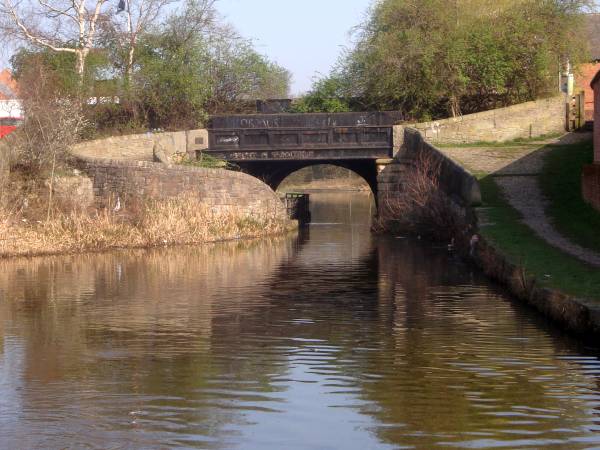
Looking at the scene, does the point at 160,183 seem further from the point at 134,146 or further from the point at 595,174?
the point at 595,174

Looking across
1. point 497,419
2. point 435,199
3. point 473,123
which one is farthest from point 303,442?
point 473,123

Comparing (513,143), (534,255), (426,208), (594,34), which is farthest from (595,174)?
(594,34)

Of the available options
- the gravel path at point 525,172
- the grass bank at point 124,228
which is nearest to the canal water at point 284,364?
the gravel path at point 525,172

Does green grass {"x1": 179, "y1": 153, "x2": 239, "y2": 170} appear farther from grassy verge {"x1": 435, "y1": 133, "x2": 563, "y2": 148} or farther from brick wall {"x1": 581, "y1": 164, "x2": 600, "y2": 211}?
brick wall {"x1": 581, "y1": 164, "x2": 600, "y2": 211}

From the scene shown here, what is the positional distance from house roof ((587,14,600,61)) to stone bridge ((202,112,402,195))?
13.0 meters

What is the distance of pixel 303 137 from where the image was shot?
3444 centimetres

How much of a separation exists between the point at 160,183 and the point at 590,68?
875 inches

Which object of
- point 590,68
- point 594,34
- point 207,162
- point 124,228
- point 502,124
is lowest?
point 124,228

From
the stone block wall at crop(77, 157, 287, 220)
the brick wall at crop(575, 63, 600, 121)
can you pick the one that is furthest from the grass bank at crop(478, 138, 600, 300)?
the stone block wall at crop(77, 157, 287, 220)

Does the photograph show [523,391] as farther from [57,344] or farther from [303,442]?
[57,344]

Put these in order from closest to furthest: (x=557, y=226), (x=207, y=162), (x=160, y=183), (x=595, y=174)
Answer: (x=557, y=226)
(x=595, y=174)
(x=160, y=183)
(x=207, y=162)

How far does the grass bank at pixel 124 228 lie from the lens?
25.7m

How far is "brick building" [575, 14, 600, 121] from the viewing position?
131 ft

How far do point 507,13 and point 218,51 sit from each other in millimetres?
11598
